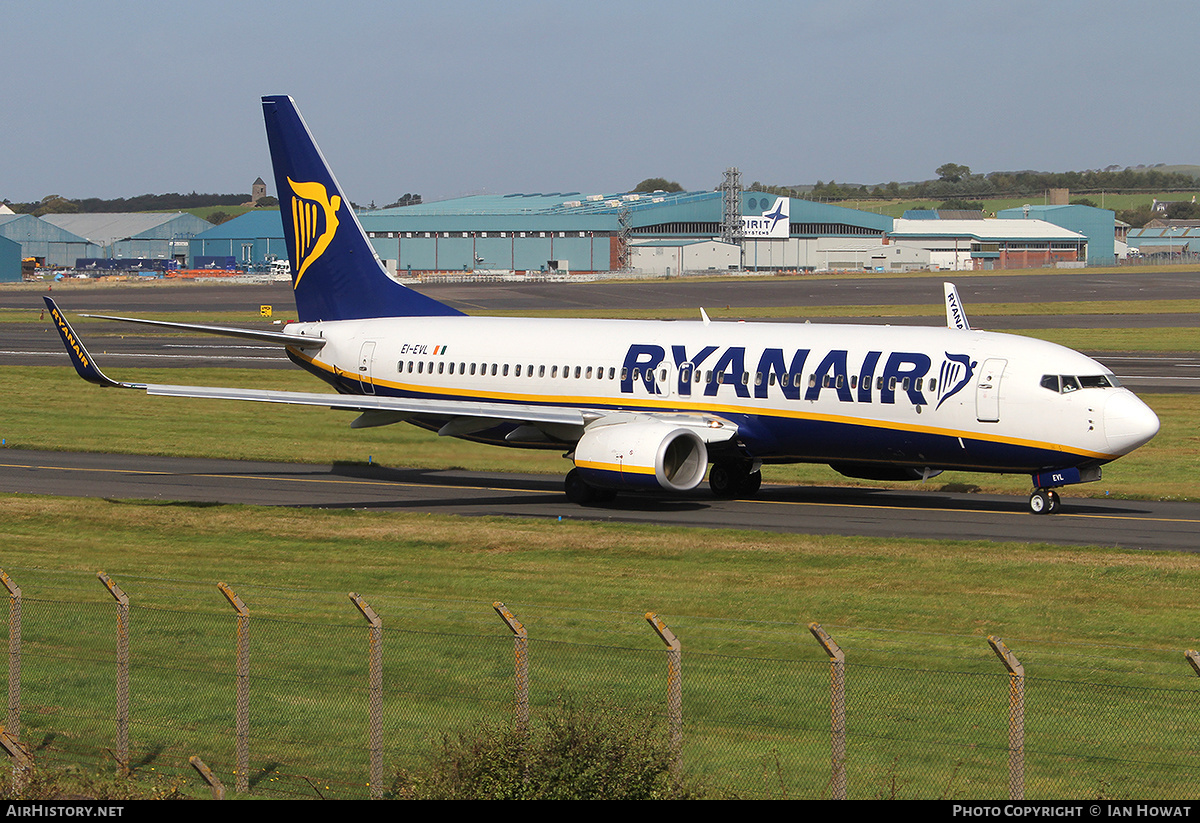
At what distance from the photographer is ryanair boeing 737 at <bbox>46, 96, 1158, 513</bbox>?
3316cm

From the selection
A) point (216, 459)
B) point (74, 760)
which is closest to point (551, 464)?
point (216, 459)

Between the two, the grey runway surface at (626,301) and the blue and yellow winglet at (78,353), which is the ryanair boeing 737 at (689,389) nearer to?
the blue and yellow winglet at (78,353)

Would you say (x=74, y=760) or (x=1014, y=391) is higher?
(x=1014, y=391)

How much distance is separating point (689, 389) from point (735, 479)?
3.00 m

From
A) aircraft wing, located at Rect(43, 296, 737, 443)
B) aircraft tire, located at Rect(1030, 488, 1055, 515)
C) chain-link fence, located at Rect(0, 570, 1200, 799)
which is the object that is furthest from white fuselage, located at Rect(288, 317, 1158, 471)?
chain-link fence, located at Rect(0, 570, 1200, 799)

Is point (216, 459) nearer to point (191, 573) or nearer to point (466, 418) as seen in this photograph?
point (466, 418)

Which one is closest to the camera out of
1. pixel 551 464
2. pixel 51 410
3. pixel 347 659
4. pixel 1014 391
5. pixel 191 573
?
pixel 347 659

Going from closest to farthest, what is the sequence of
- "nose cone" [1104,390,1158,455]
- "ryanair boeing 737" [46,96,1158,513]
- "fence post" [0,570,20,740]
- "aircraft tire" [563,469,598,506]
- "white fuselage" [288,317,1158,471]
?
1. "fence post" [0,570,20,740]
2. "nose cone" [1104,390,1158,455]
3. "white fuselage" [288,317,1158,471]
4. "ryanair boeing 737" [46,96,1158,513]
5. "aircraft tire" [563,469,598,506]

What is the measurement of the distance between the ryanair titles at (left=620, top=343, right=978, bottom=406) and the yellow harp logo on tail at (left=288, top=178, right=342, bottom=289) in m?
11.9

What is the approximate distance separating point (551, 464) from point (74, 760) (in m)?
29.7

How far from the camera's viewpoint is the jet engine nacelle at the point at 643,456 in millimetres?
34531

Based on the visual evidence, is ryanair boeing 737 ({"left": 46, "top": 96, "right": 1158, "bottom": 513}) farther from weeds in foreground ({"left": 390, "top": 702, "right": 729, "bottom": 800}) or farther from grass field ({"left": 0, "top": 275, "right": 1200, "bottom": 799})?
weeds in foreground ({"left": 390, "top": 702, "right": 729, "bottom": 800})

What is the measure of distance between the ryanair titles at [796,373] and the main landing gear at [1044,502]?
341 centimetres

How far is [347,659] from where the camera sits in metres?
19.7
